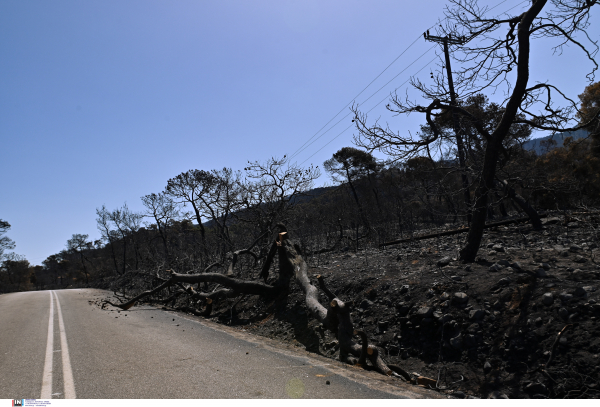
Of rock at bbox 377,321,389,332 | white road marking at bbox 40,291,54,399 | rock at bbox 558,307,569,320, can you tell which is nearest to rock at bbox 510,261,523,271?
rock at bbox 558,307,569,320

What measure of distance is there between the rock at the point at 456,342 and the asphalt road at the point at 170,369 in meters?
1.16

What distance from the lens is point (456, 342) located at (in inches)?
184

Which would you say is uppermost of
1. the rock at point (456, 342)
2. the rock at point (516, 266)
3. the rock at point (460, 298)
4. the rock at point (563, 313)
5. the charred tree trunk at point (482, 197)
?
the charred tree trunk at point (482, 197)

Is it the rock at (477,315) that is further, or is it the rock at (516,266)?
the rock at (516,266)

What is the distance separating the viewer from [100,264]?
2132 inches

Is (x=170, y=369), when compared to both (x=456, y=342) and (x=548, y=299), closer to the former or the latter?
(x=456, y=342)

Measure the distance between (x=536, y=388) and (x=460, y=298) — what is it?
1672 millimetres

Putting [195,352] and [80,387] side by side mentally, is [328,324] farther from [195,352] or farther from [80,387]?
[80,387]

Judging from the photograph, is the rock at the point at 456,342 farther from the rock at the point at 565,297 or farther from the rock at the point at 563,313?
the rock at the point at 565,297

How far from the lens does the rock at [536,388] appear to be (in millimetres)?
3587

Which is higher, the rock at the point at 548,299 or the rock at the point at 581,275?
the rock at the point at 581,275

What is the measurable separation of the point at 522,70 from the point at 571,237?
3974 millimetres

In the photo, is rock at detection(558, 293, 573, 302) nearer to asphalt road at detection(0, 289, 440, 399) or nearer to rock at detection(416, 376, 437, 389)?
rock at detection(416, 376, 437, 389)

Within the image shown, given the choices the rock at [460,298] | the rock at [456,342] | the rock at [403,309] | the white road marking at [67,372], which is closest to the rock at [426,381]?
the rock at [456,342]
